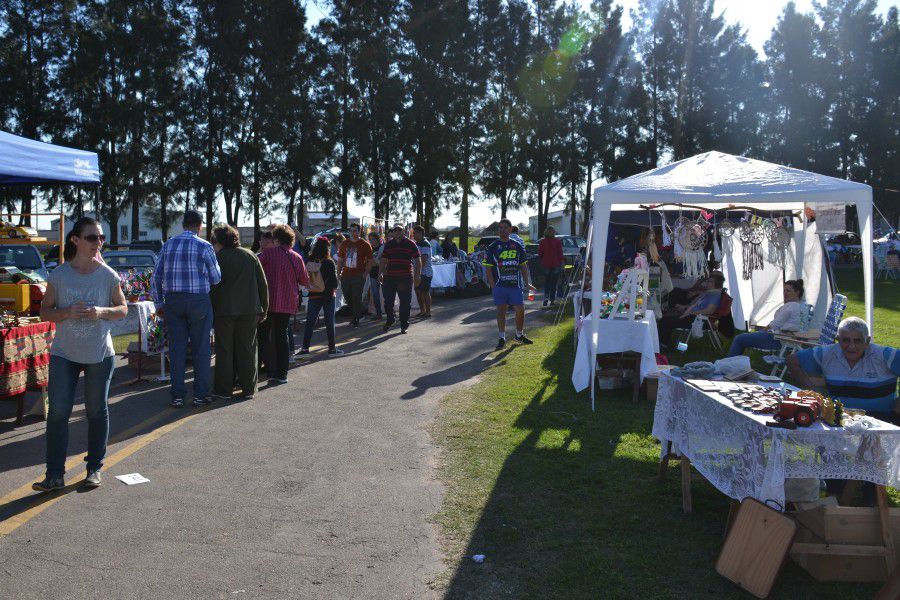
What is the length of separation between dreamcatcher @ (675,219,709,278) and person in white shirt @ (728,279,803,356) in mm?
3534

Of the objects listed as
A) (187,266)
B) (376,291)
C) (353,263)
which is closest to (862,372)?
(187,266)

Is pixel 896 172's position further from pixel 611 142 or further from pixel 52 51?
pixel 52 51

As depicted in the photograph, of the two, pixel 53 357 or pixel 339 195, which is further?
pixel 339 195

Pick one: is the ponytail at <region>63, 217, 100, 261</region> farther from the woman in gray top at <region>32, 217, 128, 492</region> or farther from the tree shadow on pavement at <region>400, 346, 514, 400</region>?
the tree shadow on pavement at <region>400, 346, 514, 400</region>

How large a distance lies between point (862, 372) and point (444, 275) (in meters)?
16.9

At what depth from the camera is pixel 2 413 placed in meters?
7.84

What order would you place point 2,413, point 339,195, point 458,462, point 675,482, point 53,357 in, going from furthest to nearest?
point 339,195, point 2,413, point 458,462, point 675,482, point 53,357

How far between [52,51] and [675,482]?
118ft

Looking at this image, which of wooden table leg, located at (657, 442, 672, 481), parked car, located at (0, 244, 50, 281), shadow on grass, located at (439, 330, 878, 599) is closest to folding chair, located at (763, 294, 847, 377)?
shadow on grass, located at (439, 330, 878, 599)

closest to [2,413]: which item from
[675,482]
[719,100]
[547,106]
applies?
[675,482]

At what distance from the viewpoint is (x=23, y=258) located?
1642 cm

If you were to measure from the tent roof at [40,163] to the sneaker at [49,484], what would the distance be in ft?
12.1

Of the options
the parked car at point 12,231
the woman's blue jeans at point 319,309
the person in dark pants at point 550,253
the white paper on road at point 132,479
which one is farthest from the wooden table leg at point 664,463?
the person in dark pants at point 550,253

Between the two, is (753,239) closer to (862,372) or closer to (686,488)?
(862,372)
